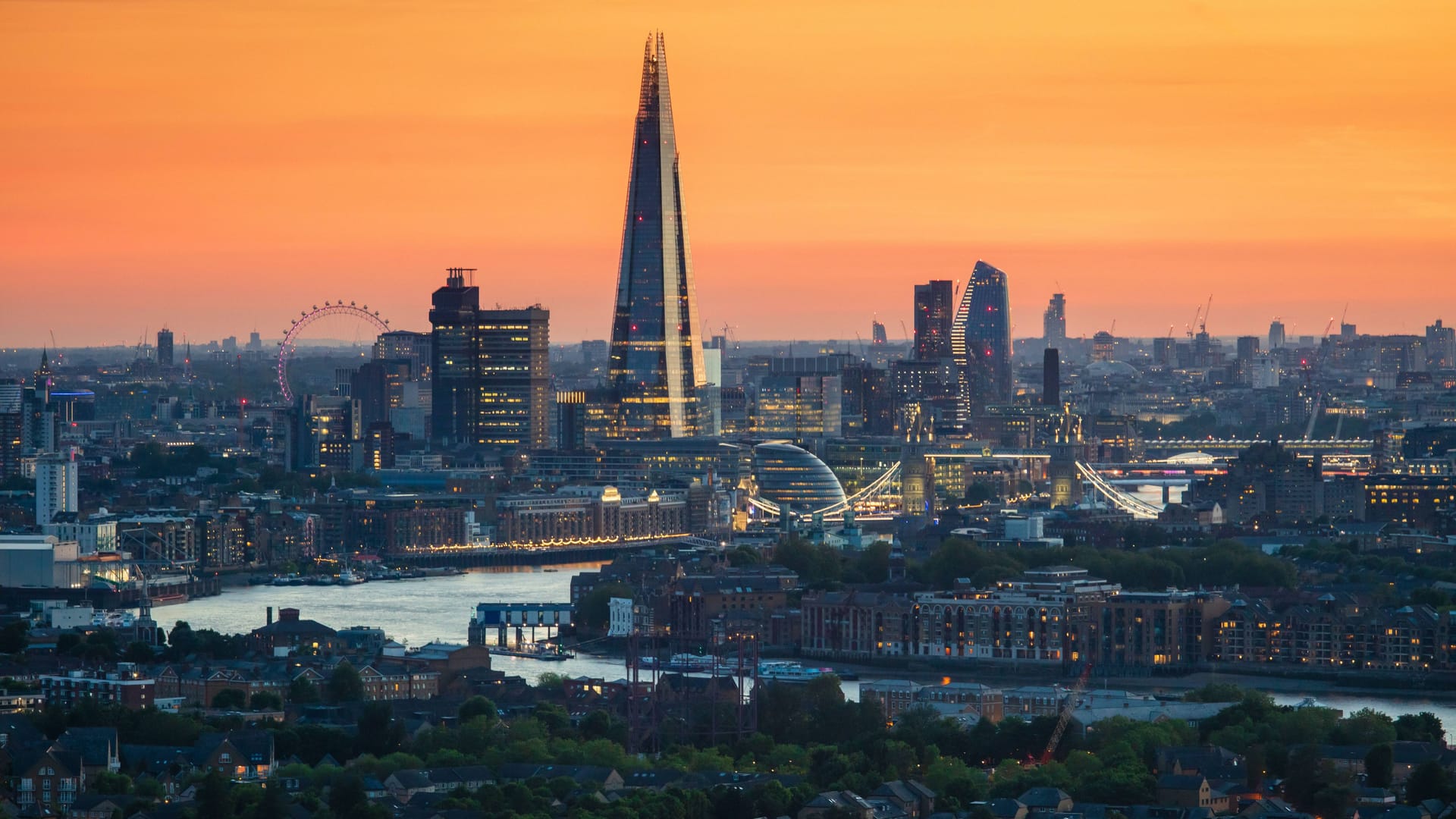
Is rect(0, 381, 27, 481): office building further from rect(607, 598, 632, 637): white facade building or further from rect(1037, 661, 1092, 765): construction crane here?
rect(1037, 661, 1092, 765): construction crane

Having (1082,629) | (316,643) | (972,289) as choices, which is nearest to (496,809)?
(316,643)

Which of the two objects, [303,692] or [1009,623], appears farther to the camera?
[1009,623]

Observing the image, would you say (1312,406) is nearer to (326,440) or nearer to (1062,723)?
(326,440)

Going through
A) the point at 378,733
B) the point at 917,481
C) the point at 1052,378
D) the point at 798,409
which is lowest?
the point at 378,733

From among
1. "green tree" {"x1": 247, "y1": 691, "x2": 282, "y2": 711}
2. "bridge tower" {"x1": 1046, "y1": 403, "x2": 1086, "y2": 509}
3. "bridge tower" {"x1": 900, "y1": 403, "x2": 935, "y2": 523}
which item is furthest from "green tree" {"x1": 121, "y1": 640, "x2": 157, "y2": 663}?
"bridge tower" {"x1": 1046, "y1": 403, "x2": 1086, "y2": 509}

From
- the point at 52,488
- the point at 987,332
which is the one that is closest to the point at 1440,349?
the point at 987,332

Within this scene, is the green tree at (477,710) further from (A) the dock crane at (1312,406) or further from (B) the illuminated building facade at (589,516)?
(A) the dock crane at (1312,406)
